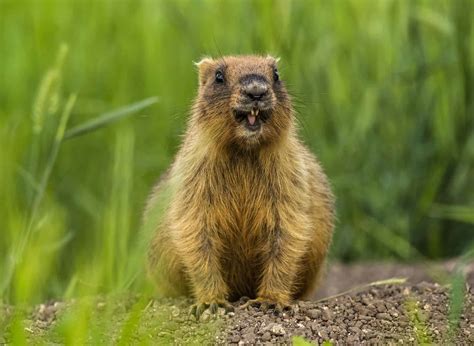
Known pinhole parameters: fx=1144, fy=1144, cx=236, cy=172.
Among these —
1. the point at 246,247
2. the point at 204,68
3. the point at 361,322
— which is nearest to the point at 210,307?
the point at 246,247

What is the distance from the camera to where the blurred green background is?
25.1ft

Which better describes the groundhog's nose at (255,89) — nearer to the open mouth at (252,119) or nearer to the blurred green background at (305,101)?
the open mouth at (252,119)

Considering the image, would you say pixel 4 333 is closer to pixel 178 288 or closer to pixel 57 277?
pixel 178 288

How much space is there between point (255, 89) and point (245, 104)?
87 millimetres

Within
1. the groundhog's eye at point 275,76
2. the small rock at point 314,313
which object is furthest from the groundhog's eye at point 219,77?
the small rock at point 314,313

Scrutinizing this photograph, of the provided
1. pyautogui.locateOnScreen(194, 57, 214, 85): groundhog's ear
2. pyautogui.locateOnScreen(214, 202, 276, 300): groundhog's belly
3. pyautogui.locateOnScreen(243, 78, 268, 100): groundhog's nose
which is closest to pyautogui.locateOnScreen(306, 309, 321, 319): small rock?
pyautogui.locateOnScreen(214, 202, 276, 300): groundhog's belly

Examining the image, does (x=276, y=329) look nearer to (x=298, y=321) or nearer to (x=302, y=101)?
(x=298, y=321)

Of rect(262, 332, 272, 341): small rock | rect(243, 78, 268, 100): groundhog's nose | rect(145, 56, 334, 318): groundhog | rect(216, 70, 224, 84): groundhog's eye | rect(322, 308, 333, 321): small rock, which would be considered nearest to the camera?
rect(262, 332, 272, 341): small rock

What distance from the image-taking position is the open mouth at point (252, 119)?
5.17 metres

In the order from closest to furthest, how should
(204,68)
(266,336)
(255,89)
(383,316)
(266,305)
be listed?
1. (266,336)
2. (383,316)
3. (255,89)
4. (266,305)
5. (204,68)

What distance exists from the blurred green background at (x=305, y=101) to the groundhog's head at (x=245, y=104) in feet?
5.81

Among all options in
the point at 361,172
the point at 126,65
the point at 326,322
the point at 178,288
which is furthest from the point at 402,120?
the point at 326,322

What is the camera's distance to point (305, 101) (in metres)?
7.61

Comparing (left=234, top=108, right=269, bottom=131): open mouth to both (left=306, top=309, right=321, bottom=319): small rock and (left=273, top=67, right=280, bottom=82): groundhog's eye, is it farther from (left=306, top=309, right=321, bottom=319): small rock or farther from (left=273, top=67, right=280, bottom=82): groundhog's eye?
(left=306, top=309, right=321, bottom=319): small rock
